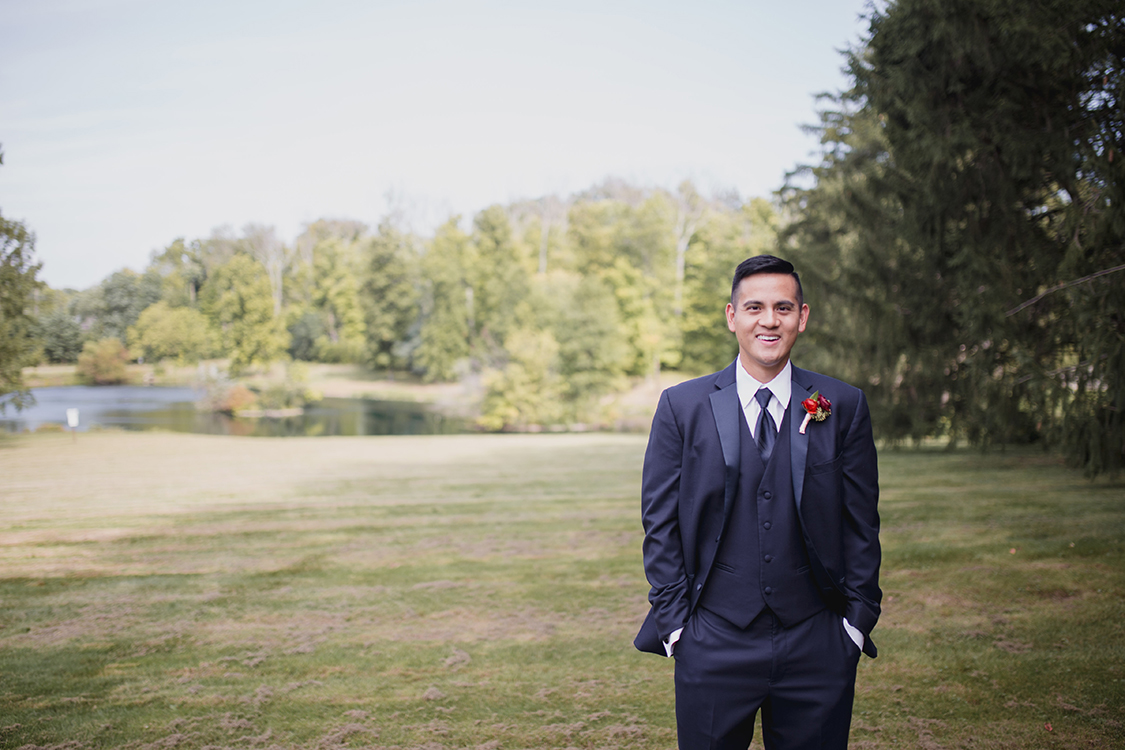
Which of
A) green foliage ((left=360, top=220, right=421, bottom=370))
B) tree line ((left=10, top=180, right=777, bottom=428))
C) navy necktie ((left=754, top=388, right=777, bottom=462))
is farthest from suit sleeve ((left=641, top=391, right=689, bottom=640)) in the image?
green foliage ((left=360, top=220, right=421, bottom=370))

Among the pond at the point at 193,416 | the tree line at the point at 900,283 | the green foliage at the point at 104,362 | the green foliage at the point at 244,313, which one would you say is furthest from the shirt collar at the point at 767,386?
the green foliage at the point at 244,313

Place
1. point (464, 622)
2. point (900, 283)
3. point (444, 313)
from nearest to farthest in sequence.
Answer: point (464, 622) < point (900, 283) < point (444, 313)

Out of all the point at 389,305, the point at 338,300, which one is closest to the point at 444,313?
the point at 389,305

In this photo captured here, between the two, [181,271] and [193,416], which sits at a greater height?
[181,271]

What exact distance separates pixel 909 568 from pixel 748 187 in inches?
1519

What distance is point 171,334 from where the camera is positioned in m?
30.5

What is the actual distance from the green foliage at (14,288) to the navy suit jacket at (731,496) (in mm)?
18454

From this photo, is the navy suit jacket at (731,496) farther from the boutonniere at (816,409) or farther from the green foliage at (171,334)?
the green foliage at (171,334)

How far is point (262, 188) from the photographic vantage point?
122 feet

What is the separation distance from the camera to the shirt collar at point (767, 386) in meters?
2.21

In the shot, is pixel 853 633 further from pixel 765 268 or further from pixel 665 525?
pixel 765 268

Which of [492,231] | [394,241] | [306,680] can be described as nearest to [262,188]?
[394,241]

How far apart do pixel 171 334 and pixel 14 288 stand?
1455cm

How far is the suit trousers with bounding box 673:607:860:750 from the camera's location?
6.78 feet
